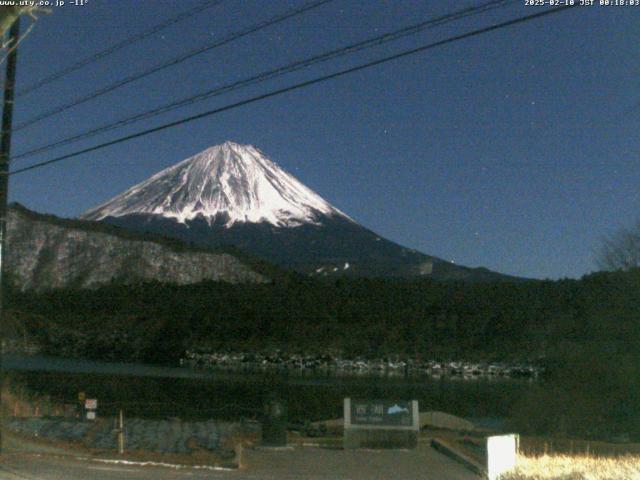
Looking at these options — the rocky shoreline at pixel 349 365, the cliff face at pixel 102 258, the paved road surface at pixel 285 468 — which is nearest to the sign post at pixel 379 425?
the paved road surface at pixel 285 468

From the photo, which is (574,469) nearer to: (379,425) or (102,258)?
(379,425)

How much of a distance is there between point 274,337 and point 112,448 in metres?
64.9

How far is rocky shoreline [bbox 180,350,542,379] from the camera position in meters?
68.4

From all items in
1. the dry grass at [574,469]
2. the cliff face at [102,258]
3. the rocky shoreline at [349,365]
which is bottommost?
the dry grass at [574,469]

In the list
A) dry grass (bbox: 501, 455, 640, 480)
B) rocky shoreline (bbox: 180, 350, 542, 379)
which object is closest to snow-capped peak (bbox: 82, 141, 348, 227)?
rocky shoreline (bbox: 180, 350, 542, 379)

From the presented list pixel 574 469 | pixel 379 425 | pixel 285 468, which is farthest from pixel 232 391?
pixel 574 469

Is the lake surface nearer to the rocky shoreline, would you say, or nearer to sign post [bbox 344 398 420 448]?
the rocky shoreline

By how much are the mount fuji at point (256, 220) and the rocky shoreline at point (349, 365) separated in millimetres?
61837

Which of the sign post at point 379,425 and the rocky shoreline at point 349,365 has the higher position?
the rocky shoreline at point 349,365

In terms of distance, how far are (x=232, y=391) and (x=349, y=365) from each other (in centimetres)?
2735

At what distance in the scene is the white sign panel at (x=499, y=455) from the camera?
1417cm

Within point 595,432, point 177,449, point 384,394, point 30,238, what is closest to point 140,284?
point 30,238

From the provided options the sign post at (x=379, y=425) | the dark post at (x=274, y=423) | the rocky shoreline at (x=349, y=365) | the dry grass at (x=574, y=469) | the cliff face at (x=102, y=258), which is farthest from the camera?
the cliff face at (x=102, y=258)

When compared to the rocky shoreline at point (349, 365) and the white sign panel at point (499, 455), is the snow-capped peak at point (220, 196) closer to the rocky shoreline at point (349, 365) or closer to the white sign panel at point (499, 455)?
the rocky shoreline at point (349, 365)
